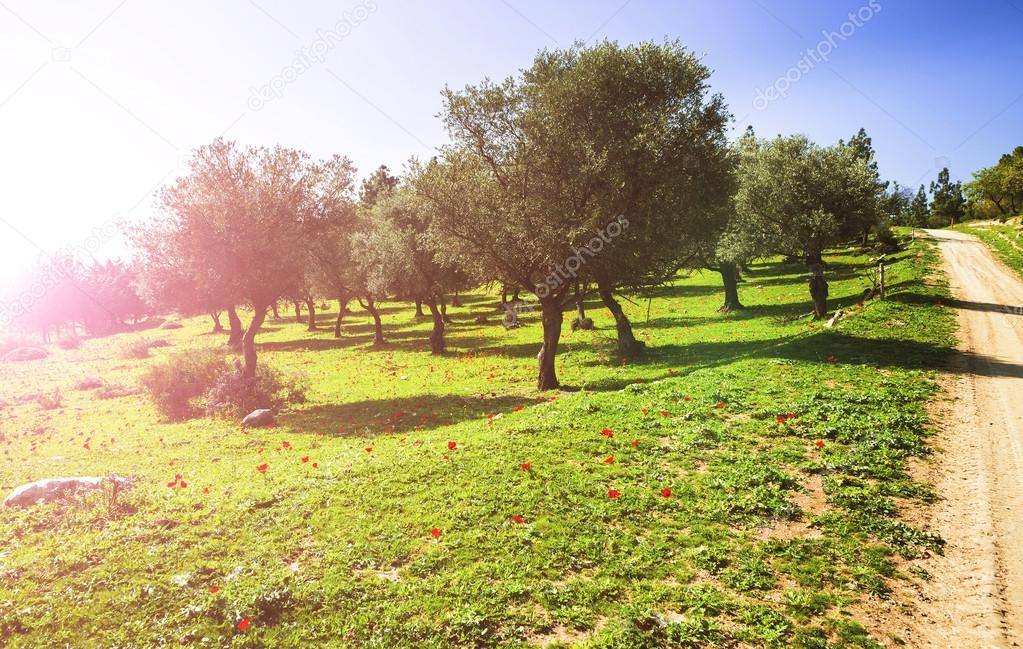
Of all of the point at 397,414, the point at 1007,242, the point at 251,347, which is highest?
the point at 1007,242

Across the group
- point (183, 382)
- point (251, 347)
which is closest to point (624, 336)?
point (251, 347)

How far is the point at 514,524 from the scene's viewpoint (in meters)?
9.77

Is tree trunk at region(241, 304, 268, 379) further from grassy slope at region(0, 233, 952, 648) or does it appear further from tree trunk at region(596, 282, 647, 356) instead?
tree trunk at region(596, 282, 647, 356)

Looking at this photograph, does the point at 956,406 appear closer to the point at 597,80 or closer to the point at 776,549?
the point at 776,549

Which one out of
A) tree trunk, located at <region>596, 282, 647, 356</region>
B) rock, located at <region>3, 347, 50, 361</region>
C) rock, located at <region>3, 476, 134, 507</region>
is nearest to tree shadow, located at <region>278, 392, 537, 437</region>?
rock, located at <region>3, 476, 134, 507</region>

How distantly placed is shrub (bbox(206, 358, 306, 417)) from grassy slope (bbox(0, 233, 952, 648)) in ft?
13.2

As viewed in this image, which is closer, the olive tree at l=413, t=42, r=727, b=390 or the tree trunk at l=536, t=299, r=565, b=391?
the olive tree at l=413, t=42, r=727, b=390

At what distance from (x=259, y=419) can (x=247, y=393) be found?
3.56 meters

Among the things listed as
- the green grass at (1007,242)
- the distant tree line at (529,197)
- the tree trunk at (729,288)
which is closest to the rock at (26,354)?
the distant tree line at (529,197)

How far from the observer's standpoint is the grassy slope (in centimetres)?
720

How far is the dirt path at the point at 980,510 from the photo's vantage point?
22.5ft

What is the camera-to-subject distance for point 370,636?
6977 mm

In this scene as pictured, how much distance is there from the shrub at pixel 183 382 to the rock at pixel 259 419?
16.3ft

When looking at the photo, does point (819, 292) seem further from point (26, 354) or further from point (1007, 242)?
point (26, 354)
